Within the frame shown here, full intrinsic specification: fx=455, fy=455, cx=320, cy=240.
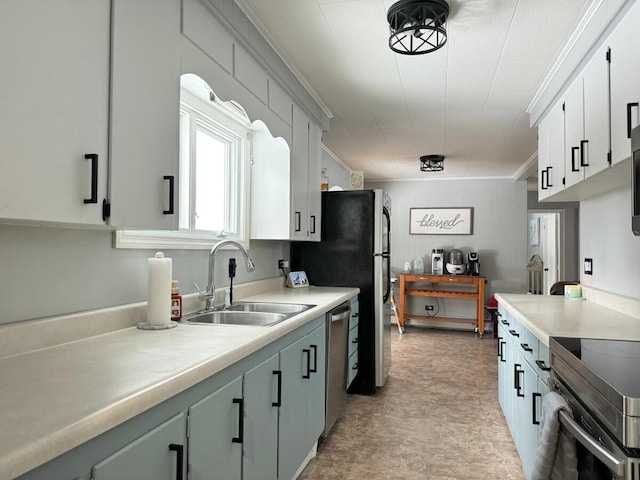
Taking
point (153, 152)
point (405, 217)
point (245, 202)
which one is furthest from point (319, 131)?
point (405, 217)

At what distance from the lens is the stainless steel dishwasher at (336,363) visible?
274cm

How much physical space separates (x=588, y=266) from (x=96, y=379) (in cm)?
322

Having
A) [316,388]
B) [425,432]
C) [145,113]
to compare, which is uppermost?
[145,113]

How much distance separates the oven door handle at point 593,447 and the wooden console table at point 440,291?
17.2 feet

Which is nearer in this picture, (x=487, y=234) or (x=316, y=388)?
(x=316, y=388)

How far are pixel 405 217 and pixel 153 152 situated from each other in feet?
19.8

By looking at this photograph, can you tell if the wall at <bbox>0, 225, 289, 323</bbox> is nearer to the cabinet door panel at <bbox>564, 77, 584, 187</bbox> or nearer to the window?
the window

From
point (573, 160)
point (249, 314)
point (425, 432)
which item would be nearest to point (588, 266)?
point (573, 160)

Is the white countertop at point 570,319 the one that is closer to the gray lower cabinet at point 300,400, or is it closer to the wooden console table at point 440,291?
the gray lower cabinet at point 300,400

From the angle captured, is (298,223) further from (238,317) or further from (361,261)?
(238,317)

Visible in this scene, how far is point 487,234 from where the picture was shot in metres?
6.94

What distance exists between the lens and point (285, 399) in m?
1.99

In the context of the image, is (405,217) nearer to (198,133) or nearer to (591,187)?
(591,187)

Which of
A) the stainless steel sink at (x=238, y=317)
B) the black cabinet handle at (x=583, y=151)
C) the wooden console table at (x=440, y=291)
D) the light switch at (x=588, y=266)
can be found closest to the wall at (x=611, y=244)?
the light switch at (x=588, y=266)
